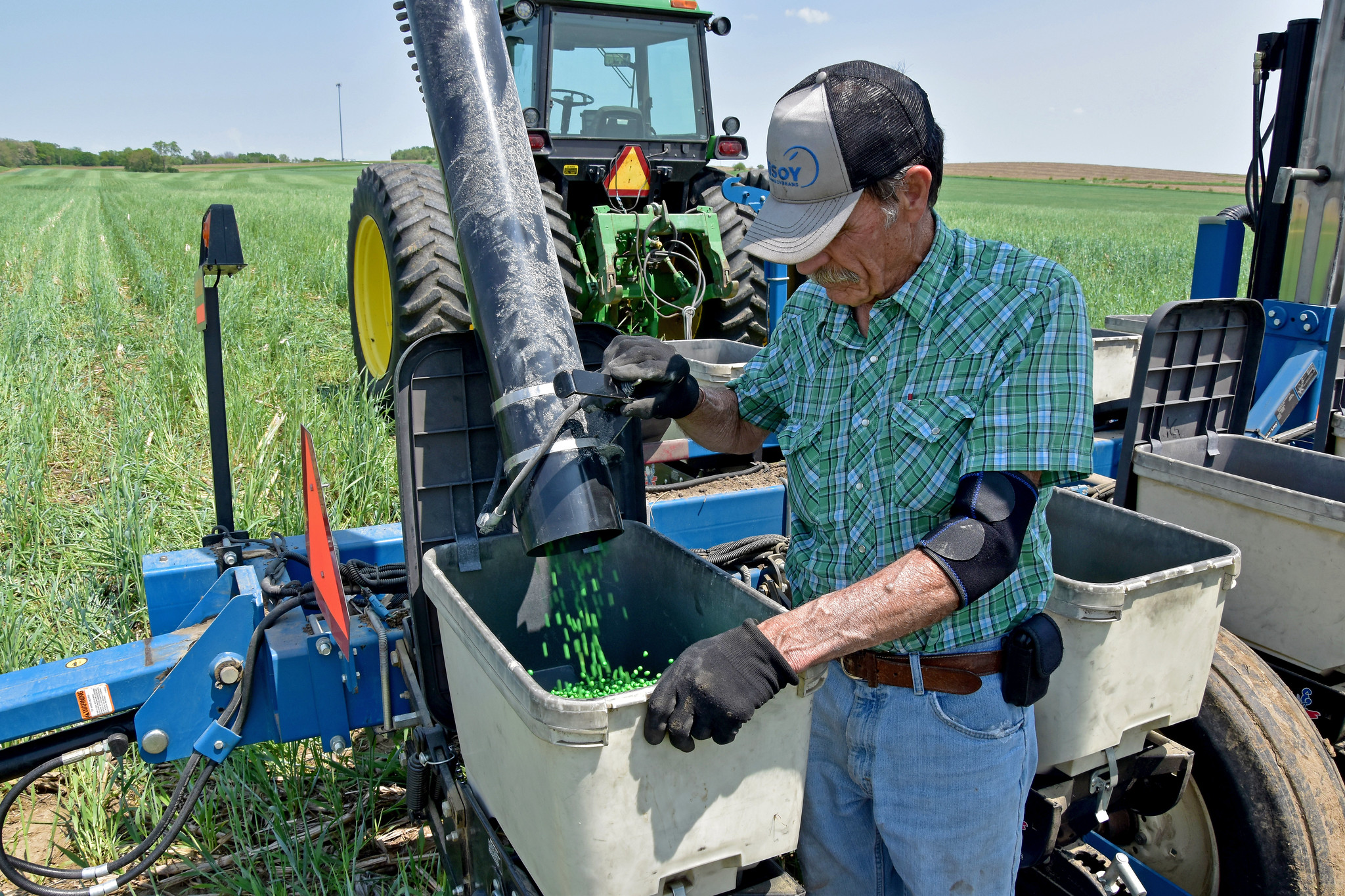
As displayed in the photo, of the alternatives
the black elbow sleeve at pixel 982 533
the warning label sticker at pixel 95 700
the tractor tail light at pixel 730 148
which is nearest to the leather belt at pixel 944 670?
the black elbow sleeve at pixel 982 533

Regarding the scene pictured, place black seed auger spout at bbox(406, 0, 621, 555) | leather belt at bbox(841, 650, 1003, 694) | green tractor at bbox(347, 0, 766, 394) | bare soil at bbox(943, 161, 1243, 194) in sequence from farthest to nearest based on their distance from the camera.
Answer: bare soil at bbox(943, 161, 1243, 194) → green tractor at bbox(347, 0, 766, 394) → black seed auger spout at bbox(406, 0, 621, 555) → leather belt at bbox(841, 650, 1003, 694)

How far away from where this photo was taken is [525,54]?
5625 millimetres

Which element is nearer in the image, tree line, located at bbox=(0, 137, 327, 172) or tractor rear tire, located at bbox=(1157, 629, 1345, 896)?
tractor rear tire, located at bbox=(1157, 629, 1345, 896)

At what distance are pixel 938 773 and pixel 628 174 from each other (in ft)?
14.4

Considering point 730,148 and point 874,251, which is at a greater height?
point 730,148

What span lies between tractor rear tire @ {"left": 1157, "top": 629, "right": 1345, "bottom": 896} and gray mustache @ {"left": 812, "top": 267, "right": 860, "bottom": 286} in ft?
4.05

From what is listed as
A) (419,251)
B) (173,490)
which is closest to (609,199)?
(419,251)

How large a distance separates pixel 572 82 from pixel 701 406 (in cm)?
429

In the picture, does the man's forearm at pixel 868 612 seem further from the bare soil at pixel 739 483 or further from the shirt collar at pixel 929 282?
the bare soil at pixel 739 483

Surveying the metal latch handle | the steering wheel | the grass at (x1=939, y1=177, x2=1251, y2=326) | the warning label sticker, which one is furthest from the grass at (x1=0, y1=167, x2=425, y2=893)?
the grass at (x1=939, y1=177, x2=1251, y2=326)

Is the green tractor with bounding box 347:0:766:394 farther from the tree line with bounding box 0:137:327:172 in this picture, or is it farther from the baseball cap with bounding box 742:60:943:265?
the tree line with bounding box 0:137:327:172

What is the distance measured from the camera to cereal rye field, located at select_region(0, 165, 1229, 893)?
94.1 inches

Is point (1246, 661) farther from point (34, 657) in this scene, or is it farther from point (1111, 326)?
point (34, 657)

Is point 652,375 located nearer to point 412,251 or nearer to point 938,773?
point 938,773
